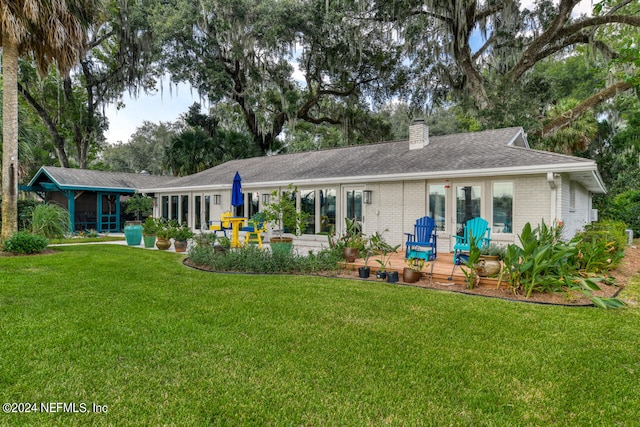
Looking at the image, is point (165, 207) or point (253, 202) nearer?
point (253, 202)

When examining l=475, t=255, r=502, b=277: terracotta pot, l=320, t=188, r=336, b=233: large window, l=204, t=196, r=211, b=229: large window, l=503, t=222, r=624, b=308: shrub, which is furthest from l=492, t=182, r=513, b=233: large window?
l=204, t=196, r=211, b=229: large window

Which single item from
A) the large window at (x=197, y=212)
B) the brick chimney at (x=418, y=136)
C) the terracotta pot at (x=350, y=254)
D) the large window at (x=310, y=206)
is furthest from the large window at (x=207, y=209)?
the terracotta pot at (x=350, y=254)

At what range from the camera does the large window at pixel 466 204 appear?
28.5ft

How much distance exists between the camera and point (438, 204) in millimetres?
9242

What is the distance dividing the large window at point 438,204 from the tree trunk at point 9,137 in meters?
11.2

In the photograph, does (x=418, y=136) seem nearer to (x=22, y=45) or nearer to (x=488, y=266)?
(x=488, y=266)

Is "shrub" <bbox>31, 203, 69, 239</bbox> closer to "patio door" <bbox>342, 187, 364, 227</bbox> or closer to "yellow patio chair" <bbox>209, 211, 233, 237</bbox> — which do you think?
"yellow patio chair" <bbox>209, 211, 233, 237</bbox>

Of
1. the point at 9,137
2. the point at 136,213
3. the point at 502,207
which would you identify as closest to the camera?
the point at 502,207

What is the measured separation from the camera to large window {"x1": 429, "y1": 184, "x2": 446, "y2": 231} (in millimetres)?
9148

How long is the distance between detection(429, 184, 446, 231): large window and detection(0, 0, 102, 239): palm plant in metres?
10.8

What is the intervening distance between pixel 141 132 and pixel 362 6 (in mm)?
33055

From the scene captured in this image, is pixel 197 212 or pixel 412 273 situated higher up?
pixel 197 212

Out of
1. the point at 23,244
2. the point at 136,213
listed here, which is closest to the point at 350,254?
the point at 23,244

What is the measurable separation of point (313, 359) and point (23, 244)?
30.6 feet
